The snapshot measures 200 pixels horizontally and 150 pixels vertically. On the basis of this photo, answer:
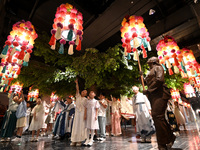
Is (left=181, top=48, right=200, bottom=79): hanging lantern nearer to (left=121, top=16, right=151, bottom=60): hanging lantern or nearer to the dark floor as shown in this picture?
the dark floor

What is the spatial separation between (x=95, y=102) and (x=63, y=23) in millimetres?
2822

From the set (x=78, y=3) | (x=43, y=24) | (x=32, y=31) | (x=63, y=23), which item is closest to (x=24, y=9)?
(x=43, y=24)

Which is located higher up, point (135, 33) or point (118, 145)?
point (135, 33)

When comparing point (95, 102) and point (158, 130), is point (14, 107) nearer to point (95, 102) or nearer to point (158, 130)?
point (95, 102)

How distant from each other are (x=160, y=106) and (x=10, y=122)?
5.83m

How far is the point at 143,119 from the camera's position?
412 cm

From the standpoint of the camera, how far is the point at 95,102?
14.4ft

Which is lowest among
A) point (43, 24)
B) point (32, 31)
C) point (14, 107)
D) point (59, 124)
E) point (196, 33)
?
point (59, 124)

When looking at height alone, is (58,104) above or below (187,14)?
below

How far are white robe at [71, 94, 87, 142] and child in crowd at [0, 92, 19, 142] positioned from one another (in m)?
3.01

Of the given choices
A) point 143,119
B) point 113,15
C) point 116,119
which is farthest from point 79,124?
point 113,15

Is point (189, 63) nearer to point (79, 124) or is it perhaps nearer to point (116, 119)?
point (116, 119)

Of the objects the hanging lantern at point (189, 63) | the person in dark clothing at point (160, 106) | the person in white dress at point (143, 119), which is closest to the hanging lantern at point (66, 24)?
the person in dark clothing at point (160, 106)

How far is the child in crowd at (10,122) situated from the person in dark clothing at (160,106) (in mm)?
5556
